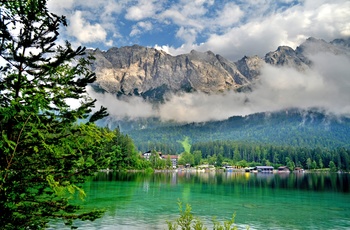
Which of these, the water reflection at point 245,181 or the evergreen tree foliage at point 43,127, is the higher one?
the evergreen tree foliage at point 43,127

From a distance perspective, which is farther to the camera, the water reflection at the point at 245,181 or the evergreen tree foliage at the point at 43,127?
the water reflection at the point at 245,181

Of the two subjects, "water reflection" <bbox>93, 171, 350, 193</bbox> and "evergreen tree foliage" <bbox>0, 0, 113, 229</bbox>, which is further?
"water reflection" <bbox>93, 171, 350, 193</bbox>

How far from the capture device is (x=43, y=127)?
925 centimetres

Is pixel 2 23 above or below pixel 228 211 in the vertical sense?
above

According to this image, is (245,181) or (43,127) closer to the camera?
(43,127)

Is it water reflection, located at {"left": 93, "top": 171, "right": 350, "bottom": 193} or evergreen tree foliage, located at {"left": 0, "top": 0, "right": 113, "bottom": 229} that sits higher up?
evergreen tree foliage, located at {"left": 0, "top": 0, "right": 113, "bottom": 229}

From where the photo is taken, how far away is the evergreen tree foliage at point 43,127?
8.98 m

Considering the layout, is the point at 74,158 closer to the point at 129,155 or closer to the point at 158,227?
the point at 158,227

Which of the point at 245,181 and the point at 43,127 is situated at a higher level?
the point at 43,127

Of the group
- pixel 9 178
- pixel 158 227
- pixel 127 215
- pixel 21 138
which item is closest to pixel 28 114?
pixel 21 138

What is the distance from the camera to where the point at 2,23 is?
9.66 metres

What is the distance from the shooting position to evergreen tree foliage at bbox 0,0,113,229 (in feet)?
29.5

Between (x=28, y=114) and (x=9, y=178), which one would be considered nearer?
(x=28, y=114)

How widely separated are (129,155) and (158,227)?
114686 millimetres
